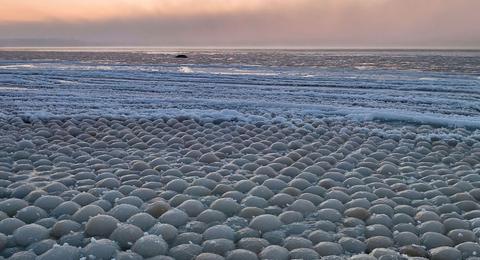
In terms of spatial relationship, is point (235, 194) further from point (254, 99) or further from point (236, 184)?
point (254, 99)

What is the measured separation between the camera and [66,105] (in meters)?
10.3

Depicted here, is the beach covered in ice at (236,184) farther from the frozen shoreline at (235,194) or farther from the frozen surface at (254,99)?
the frozen surface at (254,99)

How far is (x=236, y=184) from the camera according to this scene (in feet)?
15.2

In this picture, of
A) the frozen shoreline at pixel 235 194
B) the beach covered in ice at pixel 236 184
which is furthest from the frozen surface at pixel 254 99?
the frozen shoreline at pixel 235 194

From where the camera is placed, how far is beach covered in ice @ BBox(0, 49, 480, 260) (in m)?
3.32

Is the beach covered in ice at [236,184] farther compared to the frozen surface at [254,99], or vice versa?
the frozen surface at [254,99]

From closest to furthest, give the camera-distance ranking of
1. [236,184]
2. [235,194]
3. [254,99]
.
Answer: [235,194]
[236,184]
[254,99]

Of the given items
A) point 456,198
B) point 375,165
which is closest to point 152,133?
point 375,165

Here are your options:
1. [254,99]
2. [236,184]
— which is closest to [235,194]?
[236,184]

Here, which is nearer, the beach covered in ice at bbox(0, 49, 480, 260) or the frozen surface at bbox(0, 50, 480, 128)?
the beach covered in ice at bbox(0, 49, 480, 260)

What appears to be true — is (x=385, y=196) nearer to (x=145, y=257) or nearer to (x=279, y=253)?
(x=279, y=253)

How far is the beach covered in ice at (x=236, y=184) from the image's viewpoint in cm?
332

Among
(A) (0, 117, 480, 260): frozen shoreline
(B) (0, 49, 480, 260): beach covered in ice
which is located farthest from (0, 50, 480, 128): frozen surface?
(A) (0, 117, 480, 260): frozen shoreline

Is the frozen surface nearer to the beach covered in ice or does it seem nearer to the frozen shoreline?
the beach covered in ice
